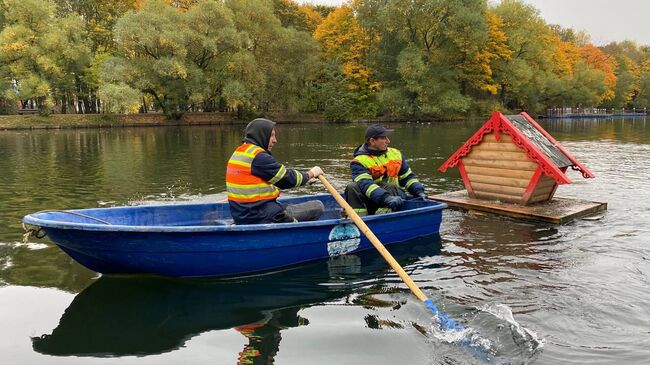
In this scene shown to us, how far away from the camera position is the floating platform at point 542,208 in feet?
31.3

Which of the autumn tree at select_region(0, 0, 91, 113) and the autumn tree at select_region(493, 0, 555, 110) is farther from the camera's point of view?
the autumn tree at select_region(493, 0, 555, 110)

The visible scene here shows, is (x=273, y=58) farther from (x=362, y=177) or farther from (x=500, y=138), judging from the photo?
(x=362, y=177)

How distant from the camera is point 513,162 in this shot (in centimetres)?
1020

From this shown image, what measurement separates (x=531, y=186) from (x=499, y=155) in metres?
0.90

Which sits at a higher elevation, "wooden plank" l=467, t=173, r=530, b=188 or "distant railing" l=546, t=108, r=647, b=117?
"distant railing" l=546, t=108, r=647, b=117

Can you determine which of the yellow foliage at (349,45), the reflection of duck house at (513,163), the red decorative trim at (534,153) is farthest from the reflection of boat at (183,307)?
the yellow foliage at (349,45)

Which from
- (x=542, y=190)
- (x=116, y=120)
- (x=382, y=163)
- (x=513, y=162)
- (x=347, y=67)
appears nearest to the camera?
(x=382, y=163)

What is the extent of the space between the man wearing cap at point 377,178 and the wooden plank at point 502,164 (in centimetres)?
239

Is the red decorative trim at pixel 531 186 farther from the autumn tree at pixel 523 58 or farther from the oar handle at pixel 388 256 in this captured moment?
the autumn tree at pixel 523 58

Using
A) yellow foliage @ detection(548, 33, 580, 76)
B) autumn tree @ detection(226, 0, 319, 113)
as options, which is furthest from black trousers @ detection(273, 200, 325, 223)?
yellow foliage @ detection(548, 33, 580, 76)

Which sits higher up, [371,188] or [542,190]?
[371,188]

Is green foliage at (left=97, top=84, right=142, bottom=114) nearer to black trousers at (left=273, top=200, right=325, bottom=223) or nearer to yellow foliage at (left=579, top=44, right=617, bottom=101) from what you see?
black trousers at (left=273, top=200, right=325, bottom=223)

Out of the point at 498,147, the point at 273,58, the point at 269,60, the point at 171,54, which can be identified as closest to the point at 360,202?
the point at 498,147

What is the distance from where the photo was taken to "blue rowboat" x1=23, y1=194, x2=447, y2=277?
232 inches
